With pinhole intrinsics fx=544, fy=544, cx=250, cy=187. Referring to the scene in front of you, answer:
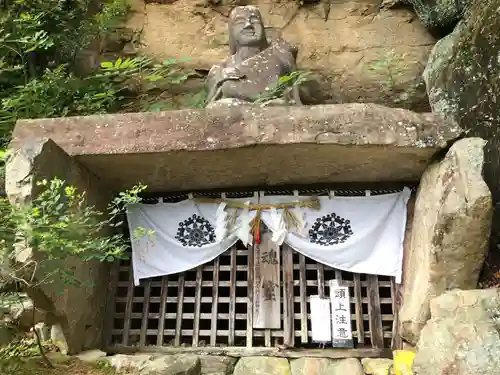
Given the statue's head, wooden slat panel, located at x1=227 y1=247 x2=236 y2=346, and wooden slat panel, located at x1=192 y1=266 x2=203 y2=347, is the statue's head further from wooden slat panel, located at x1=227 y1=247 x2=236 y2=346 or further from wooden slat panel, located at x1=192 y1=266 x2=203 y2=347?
wooden slat panel, located at x1=192 y1=266 x2=203 y2=347

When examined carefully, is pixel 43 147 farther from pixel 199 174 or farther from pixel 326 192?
pixel 326 192

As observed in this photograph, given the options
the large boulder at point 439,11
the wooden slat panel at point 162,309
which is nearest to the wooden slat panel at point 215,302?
the wooden slat panel at point 162,309

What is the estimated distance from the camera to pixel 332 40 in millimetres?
6910

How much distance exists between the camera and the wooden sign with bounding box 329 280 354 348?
4797 millimetres

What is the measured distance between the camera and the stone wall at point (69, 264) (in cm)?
415

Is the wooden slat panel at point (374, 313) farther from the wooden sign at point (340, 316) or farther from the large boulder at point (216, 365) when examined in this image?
the large boulder at point (216, 365)

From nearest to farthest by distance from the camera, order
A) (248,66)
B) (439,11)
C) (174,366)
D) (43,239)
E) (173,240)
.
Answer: (43,239)
(174,366)
(173,240)
(248,66)
(439,11)

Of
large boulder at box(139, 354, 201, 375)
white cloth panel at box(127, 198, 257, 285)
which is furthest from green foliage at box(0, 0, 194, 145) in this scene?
large boulder at box(139, 354, 201, 375)

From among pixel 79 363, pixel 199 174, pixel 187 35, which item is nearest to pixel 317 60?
pixel 187 35

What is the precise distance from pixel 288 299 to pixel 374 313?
2.59 feet

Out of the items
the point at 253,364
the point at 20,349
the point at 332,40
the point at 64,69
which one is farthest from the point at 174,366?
the point at 332,40

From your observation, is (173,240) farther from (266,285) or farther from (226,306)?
(266,285)

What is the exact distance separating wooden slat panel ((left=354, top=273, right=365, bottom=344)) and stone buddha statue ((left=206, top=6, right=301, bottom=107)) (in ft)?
5.92

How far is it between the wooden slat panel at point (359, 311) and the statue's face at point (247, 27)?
8.70 ft
